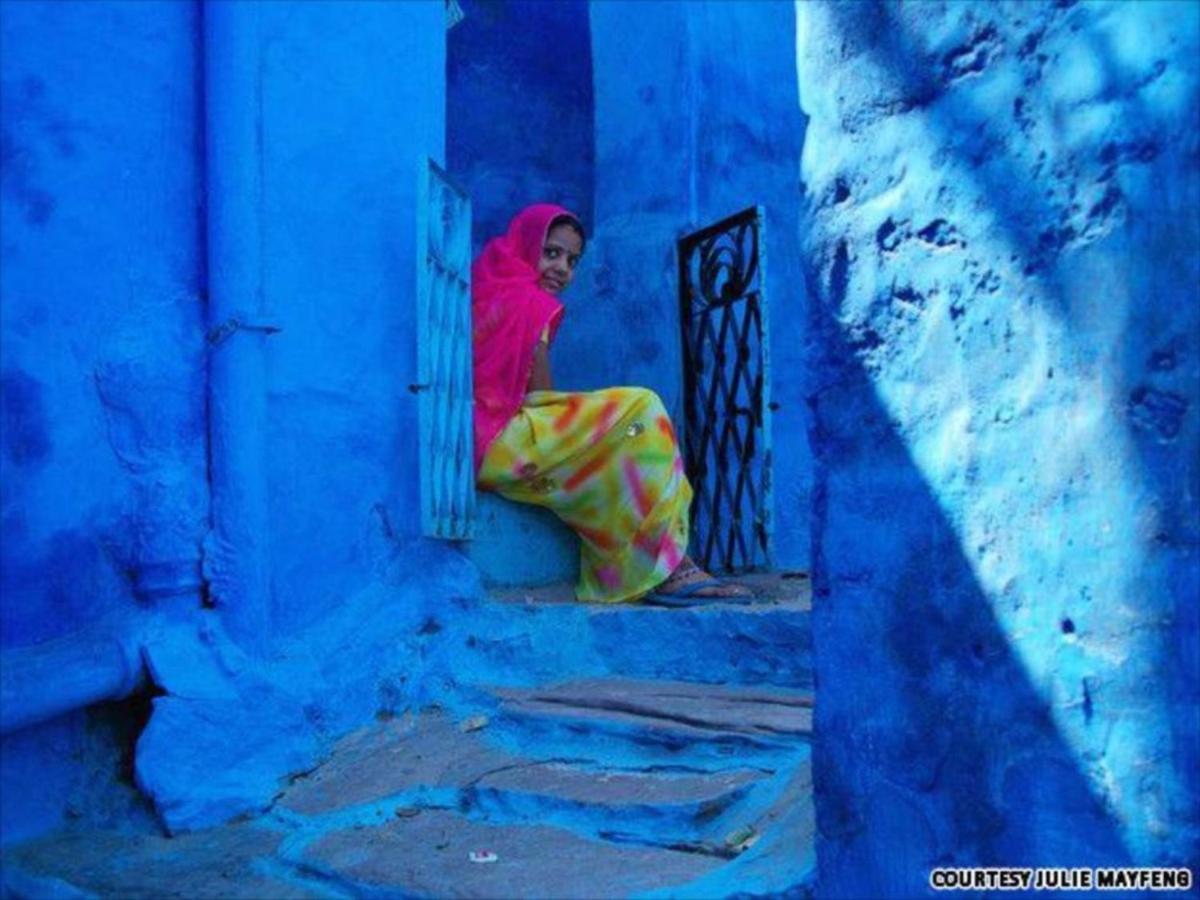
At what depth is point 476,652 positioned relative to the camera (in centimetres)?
370

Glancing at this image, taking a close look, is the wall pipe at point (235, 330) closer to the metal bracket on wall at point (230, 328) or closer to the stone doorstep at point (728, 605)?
the metal bracket on wall at point (230, 328)

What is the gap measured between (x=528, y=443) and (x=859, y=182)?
2340 mm

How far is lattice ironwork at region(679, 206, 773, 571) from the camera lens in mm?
5148

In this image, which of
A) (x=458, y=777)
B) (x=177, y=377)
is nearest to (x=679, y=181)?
(x=177, y=377)

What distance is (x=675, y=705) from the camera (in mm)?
3061

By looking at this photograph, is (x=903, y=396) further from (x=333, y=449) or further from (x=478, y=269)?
(x=478, y=269)

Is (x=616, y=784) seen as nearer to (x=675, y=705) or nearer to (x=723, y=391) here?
(x=675, y=705)

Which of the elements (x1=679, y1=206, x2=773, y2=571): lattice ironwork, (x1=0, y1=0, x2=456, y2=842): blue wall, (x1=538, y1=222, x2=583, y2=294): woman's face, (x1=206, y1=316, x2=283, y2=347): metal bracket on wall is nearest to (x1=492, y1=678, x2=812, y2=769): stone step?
(x1=0, y1=0, x2=456, y2=842): blue wall

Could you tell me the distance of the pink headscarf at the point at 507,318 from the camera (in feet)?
13.9

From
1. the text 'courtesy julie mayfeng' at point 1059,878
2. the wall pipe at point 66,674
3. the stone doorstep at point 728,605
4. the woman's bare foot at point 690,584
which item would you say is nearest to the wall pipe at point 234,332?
the wall pipe at point 66,674

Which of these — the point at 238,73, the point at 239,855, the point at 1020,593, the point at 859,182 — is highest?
the point at 238,73

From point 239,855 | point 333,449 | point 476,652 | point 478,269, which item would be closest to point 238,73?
point 333,449

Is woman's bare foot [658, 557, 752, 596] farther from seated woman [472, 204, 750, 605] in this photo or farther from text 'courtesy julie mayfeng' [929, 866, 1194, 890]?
A: text 'courtesy julie mayfeng' [929, 866, 1194, 890]

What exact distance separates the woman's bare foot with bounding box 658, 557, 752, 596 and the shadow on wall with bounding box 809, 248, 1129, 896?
205cm
